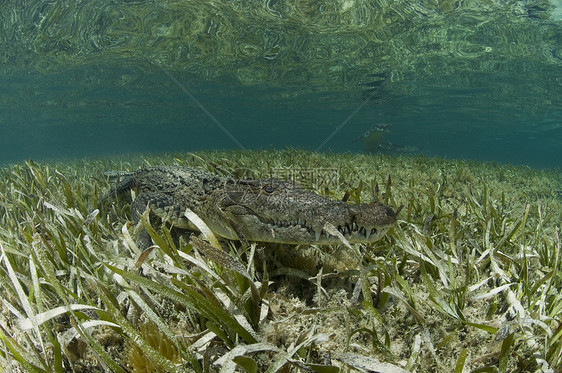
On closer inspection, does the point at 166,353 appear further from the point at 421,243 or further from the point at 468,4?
the point at 468,4

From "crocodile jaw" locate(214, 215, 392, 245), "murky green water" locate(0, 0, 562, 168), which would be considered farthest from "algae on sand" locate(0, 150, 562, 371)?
"murky green water" locate(0, 0, 562, 168)

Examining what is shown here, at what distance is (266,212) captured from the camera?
237 centimetres

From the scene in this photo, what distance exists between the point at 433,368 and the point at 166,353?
1247 millimetres

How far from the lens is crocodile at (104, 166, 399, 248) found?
205 centimetres

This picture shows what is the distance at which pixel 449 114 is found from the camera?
38.3m

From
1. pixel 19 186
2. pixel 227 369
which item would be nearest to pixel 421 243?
pixel 227 369

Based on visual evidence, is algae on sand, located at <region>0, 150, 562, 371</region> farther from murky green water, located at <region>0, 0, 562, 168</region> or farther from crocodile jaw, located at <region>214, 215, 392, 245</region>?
murky green water, located at <region>0, 0, 562, 168</region>

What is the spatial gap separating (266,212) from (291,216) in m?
0.22

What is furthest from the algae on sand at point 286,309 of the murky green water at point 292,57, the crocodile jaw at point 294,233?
the murky green water at point 292,57

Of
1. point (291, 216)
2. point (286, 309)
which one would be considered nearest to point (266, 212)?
point (291, 216)

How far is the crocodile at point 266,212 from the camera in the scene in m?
2.05

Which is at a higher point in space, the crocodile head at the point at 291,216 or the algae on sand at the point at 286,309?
the crocodile head at the point at 291,216

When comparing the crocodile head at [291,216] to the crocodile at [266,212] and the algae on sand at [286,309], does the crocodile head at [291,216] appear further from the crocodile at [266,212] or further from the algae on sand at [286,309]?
the algae on sand at [286,309]

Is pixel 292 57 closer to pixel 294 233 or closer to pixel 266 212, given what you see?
pixel 266 212
